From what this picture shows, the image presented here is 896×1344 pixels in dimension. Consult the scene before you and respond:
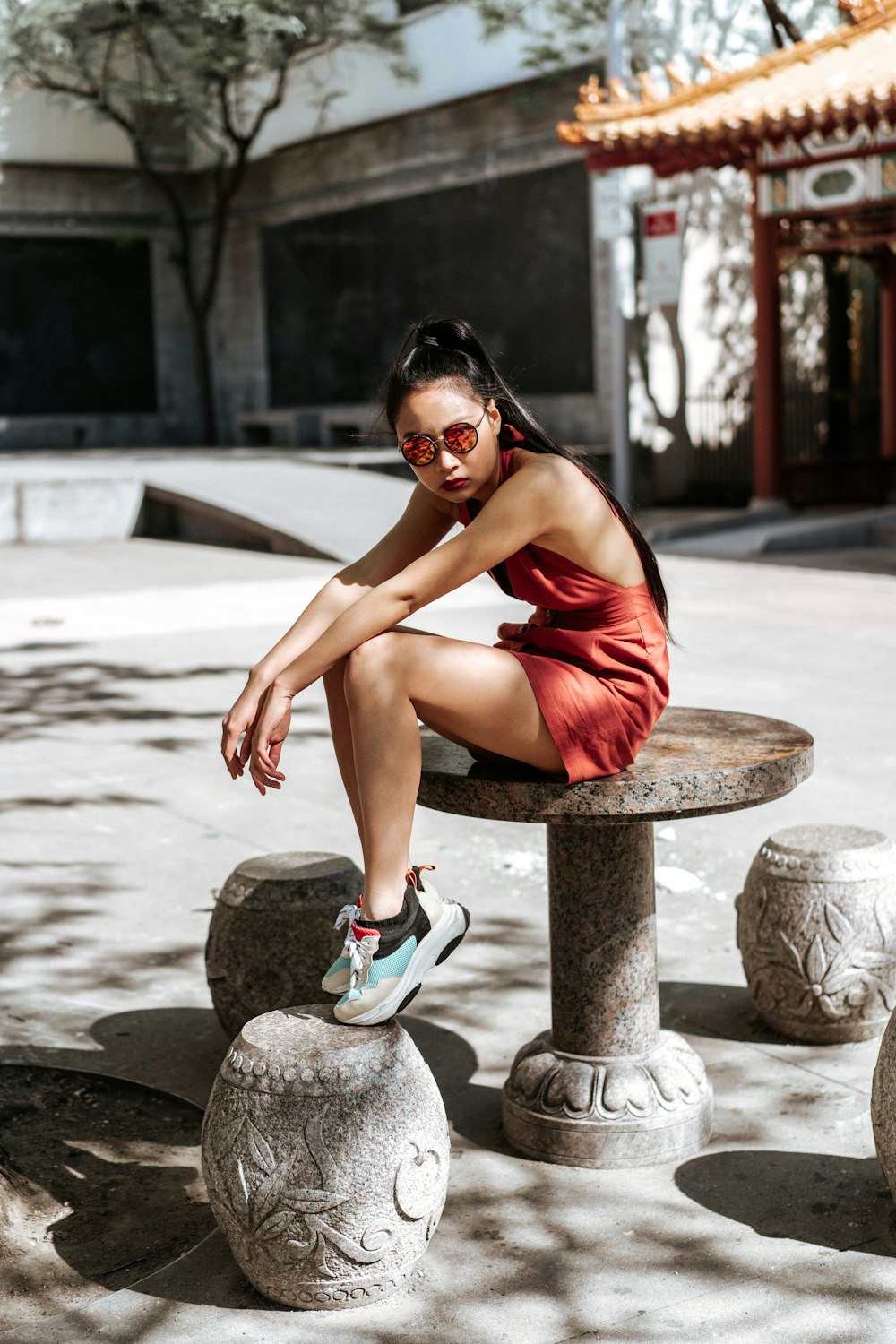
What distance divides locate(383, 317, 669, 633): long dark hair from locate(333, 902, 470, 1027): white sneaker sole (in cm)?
83

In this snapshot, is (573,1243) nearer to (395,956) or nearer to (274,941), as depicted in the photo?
(395,956)

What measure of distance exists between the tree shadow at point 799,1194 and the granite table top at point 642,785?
75 cm

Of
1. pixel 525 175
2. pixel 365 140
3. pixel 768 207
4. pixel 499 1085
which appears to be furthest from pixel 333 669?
pixel 365 140

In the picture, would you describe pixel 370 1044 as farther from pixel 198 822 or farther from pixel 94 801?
pixel 94 801

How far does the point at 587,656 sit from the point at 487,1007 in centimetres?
129

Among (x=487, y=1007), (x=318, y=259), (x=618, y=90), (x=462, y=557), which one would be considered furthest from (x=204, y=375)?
(x=462, y=557)

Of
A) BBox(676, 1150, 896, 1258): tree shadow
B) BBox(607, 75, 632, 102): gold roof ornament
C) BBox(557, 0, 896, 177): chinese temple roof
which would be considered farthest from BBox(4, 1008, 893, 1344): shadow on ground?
BBox(607, 75, 632, 102): gold roof ornament

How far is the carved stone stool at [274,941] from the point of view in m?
3.75

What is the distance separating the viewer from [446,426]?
308 centimetres

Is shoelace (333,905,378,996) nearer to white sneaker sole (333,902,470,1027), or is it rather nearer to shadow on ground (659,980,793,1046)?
white sneaker sole (333,902,470,1027)

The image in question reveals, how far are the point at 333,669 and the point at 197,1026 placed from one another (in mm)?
1355

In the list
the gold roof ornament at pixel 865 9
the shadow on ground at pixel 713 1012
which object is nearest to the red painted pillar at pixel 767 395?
the gold roof ornament at pixel 865 9

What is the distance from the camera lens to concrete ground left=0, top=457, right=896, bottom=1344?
269 centimetres

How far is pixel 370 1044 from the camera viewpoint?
9.00 feet
